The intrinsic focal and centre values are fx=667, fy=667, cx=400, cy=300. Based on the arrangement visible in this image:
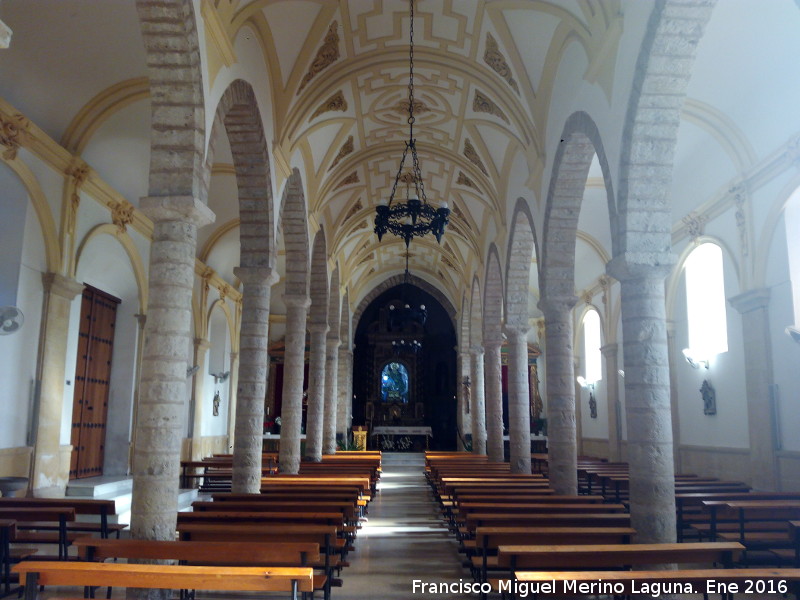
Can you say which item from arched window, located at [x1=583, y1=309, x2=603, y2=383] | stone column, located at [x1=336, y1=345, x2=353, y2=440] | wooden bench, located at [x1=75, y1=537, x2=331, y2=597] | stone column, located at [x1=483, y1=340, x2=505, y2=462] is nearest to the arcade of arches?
stone column, located at [x1=483, y1=340, x2=505, y2=462]

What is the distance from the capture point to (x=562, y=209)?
1063 cm

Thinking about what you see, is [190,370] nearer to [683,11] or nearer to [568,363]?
[568,363]

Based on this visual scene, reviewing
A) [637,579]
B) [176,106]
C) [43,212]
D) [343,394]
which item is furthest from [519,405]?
[343,394]

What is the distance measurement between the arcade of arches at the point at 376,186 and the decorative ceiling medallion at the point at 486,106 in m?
0.10

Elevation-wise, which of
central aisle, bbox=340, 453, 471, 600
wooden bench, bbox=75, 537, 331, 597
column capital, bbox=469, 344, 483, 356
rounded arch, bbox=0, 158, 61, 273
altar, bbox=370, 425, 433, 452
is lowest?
central aisle, bbox=340, 453, 471, 600

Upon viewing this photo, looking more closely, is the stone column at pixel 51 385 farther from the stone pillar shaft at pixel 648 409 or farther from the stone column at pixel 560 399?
the stone pillar shaft at pixel 648 409

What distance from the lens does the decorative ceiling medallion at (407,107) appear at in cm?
1357

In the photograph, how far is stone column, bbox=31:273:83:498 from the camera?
9.83m

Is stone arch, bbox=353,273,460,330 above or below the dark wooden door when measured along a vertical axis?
above

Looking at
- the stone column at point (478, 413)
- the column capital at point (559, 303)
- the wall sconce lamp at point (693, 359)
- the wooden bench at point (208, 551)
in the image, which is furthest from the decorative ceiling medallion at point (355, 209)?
the wooden bench at point (208, 551)

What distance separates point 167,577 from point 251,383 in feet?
21.0

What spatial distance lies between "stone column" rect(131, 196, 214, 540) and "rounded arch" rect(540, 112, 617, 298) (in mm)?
5577

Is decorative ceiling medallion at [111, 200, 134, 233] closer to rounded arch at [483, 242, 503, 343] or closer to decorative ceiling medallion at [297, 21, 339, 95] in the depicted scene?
decorative ceiling medallion at [297, 21, 339, 95]

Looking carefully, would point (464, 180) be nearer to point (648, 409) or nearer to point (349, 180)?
point (349, 180)
